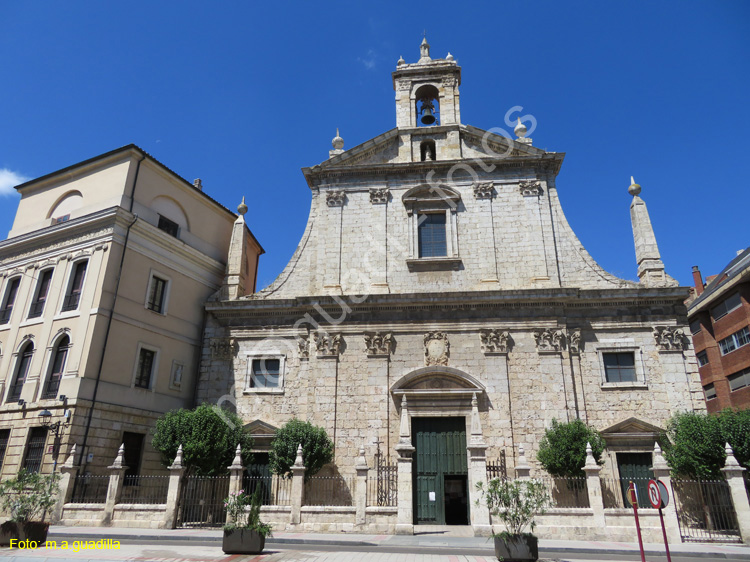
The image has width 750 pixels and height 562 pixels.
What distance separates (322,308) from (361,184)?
6.24 m

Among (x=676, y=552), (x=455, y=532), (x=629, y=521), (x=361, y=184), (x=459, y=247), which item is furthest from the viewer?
(x=361, y=184)

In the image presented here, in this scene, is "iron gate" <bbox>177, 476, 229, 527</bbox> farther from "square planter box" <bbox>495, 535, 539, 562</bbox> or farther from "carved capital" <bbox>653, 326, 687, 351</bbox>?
"carved capital" <bbox>653, 326, 687, 351</bbox>

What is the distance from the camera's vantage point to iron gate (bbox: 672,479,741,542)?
50.8 feet

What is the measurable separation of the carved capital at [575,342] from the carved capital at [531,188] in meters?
6.30

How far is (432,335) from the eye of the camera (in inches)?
839

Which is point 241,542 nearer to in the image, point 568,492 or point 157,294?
point 568,492

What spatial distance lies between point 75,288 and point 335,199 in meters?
11.2

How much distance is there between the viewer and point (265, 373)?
2227 centimetres

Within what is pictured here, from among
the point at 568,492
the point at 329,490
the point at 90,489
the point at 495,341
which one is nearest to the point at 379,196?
the point at 495,341

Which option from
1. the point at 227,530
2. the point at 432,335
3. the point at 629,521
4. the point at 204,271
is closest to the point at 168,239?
the point at 204,271

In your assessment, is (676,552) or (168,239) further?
(168,239)

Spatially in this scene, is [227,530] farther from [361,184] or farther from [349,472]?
[361,184]

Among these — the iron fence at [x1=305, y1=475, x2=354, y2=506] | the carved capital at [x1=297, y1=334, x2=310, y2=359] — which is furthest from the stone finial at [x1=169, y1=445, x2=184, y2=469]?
the carved capital at [x1=297, y1=334, x2=310, y2=359]

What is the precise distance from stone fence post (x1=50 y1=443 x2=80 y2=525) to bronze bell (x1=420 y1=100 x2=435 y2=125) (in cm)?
2030
